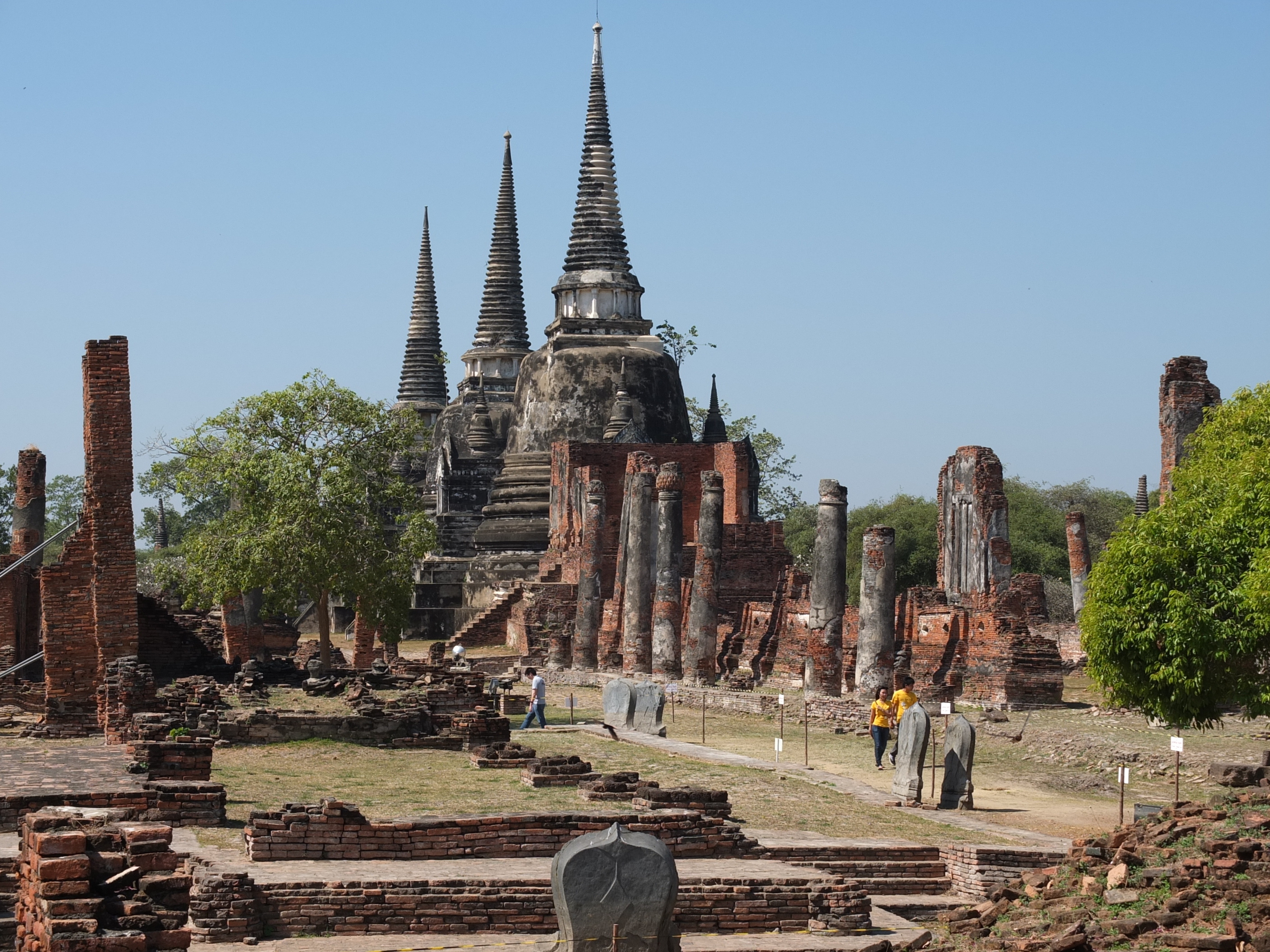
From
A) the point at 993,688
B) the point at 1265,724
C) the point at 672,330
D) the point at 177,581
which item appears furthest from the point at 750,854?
the point at 672,330

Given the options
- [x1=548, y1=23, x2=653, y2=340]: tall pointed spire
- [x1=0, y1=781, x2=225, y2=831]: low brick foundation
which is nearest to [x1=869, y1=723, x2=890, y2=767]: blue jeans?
[x1=0, y1=781, x2=225, y2=831]: low brick foundation

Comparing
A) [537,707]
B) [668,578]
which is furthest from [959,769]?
[668,578]

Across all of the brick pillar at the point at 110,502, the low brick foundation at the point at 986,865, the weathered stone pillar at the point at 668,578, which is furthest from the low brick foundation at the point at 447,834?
the weathered stone pillar at the point at 668,578

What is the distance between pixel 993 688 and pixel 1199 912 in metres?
13.2

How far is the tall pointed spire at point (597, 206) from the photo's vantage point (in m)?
47.5

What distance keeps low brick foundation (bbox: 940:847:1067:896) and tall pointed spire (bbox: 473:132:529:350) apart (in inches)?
1813

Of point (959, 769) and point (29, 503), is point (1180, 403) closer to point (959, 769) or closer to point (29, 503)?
point (959, 769)

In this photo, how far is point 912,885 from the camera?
11641 mm

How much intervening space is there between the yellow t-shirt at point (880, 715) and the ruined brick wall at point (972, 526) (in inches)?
226

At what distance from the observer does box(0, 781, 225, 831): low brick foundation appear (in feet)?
37.1

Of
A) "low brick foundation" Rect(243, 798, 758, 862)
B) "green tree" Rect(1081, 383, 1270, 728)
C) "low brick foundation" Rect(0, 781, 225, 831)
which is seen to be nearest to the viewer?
"low brick foundation" Rect(243, 798, 758, 862)

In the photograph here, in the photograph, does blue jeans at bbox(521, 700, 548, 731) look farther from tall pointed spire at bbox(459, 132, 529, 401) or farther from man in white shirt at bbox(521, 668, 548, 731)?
tall pointed spire at bbox(459, 132, 529, 401)

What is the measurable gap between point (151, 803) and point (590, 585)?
2182 cm

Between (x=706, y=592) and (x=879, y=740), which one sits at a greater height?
(x=706, y=592)
